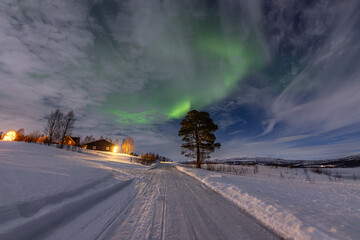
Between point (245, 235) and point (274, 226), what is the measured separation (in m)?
0.82

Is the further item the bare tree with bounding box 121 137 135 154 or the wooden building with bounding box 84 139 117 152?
the bare tree with bounding box 121 137 135 154

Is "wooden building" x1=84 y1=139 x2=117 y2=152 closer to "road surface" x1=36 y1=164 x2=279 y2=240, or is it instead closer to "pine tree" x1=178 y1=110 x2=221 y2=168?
"pine tree" x1=178 y1=110 x2=221 y2=168

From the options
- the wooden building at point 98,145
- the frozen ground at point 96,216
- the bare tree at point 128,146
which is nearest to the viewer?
the frozen ground at point 96,216

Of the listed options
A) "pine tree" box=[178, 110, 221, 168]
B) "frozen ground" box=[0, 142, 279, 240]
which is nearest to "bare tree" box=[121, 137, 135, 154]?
"pine tree" box=[178, 110, 221, 168]

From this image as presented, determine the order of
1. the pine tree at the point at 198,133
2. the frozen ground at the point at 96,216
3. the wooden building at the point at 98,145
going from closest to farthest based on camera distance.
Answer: the frozen ground at the point at 96,216 → the pine tree at the point at 198,133 → the wooden building at the point at 98,145

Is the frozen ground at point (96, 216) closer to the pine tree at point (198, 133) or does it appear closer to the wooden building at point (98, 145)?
the pine tree at point (198, 133)

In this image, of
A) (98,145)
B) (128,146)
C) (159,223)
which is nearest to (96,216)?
(159,223)

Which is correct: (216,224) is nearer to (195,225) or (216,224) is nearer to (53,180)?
(195,225)

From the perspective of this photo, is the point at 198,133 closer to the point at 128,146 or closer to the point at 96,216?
the point at 96,216

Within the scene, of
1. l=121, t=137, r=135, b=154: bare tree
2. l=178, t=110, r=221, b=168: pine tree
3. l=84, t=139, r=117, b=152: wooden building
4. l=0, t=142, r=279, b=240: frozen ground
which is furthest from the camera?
l=121, t=137, r=135, b=154: bare tree

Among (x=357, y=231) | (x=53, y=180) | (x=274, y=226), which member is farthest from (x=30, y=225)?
(x=357, y=231)

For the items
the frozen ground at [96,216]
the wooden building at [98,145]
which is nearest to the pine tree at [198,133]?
the frozen ground at [96,216]

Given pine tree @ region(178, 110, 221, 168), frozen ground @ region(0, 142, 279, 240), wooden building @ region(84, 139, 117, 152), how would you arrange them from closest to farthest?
frozen ground @ region(0, 142, 279, 240)
pine tree @ region(178, 110, 221, 168)
wooden building @ region(84, 139, 117, 152)

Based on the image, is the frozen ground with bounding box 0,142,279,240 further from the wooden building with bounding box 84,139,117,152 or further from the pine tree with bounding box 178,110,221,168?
the wooden building with bounding box 84,139,117,152
